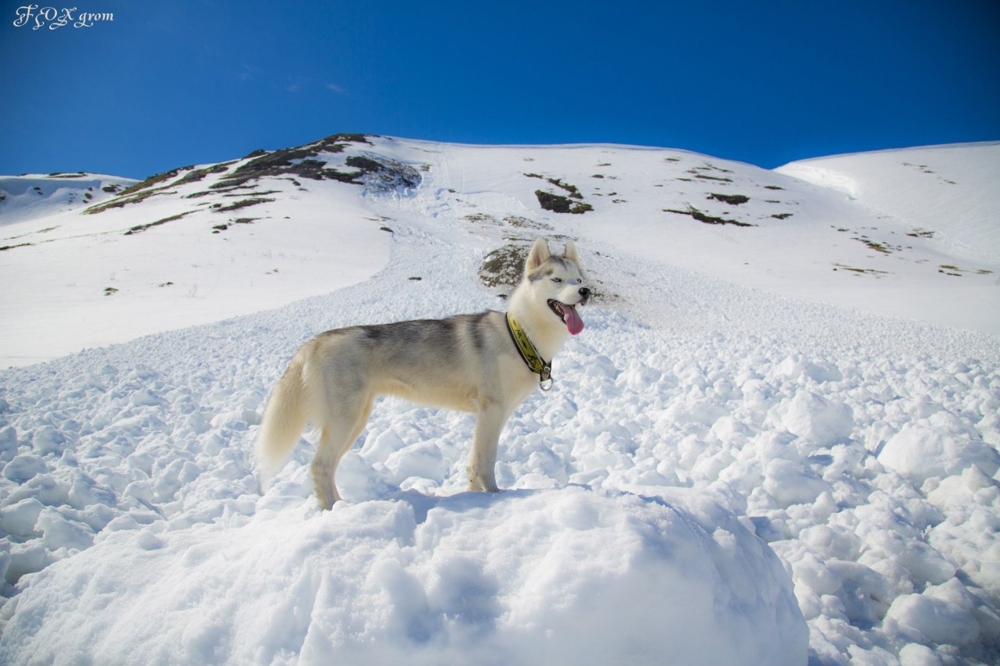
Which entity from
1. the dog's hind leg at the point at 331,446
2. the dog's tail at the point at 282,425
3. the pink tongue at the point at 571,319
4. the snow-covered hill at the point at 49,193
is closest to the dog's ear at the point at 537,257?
the pink tongue at the point at 571,319

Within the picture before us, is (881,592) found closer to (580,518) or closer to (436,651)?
(580,518)

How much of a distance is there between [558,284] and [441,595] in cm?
272

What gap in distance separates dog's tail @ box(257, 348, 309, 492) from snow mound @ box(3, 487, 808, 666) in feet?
3.29

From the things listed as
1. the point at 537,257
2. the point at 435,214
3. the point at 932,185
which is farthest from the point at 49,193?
the point at 932,185

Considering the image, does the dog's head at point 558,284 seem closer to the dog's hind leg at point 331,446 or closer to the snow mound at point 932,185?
the dog's hind leg at point 331,446

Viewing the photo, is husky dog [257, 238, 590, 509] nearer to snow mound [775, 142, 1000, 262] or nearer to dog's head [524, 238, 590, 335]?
dog's head [524, 238, 590, 335]

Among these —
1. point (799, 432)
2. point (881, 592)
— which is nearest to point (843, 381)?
point (799, 432)

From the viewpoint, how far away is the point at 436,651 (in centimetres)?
239

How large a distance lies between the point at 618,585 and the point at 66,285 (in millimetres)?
28535

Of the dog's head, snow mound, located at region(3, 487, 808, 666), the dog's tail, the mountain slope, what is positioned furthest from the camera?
the mountain slope

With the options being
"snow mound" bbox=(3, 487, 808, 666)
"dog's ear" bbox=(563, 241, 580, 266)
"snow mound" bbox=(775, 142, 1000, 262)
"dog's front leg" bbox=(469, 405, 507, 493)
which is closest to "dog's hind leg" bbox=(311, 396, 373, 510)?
"snow mound" bbox=(3, 487, 808, 666)

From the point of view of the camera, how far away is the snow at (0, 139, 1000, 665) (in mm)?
2566

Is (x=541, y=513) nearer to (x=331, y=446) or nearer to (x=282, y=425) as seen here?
(x=331, y=446)

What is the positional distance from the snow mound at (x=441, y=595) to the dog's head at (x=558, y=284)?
1.66m
